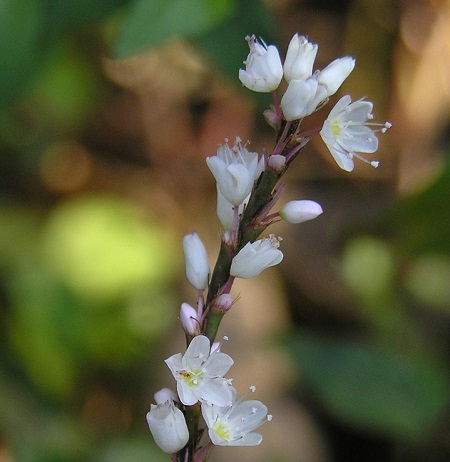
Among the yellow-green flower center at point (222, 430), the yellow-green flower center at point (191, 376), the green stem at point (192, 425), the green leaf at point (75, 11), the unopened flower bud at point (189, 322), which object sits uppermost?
the green leaf at point (75, 11)

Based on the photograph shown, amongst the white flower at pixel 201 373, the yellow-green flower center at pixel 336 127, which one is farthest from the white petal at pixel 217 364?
the yellow-green flower center at pixel 336 127

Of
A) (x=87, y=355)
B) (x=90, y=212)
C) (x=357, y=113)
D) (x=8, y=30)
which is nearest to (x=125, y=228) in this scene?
(x=90, y=212)

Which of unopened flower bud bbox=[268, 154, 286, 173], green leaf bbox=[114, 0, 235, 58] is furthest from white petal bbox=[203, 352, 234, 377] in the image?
green leaf bbox=[114, 0, 235, 58]

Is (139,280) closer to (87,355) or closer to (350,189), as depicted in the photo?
(87,355)

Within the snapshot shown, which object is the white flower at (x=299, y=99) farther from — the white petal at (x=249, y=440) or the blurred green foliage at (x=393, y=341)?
the blurred green foliage at (x=393, y=341)

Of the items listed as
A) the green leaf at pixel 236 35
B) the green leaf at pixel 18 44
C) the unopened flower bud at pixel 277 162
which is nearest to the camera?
the unopened flower bud at pixel 277 162

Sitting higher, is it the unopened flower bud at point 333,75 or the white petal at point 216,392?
the unopened flower bud at point 333,75
